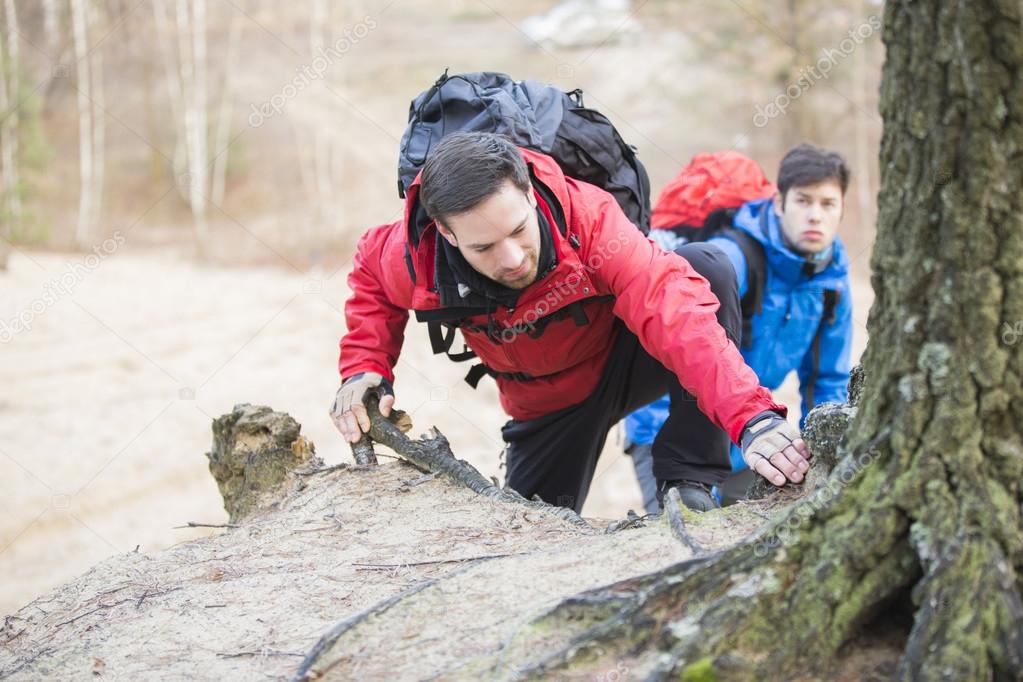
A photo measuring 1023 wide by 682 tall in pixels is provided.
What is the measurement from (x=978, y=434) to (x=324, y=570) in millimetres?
1799

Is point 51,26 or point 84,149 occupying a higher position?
point 51,26

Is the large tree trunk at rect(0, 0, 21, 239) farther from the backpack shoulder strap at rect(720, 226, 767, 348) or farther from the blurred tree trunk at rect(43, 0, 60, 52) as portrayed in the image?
the backpack shoulder strap at rect(720, 226, 767, 348)

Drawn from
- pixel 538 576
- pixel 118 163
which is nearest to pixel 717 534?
pixel 538 576

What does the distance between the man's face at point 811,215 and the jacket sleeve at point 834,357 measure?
0.28 meters

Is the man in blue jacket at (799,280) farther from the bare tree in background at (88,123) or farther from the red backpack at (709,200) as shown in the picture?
the bare tree in background at (88,123)

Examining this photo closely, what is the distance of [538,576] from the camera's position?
7.91 feet

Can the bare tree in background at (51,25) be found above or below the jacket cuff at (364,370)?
above

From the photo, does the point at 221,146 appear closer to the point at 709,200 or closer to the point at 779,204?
the point at 709,200

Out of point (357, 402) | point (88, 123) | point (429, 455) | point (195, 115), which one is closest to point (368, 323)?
point (357, 402)

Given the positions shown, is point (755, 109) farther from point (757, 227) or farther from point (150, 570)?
point (150, 570)

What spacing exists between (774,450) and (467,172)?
3.87 feet

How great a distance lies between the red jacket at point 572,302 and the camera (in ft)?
9.60

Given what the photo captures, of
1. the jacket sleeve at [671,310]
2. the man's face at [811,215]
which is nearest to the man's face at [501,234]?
the jacket sleeve at [671,310]

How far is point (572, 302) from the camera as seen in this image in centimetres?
331
